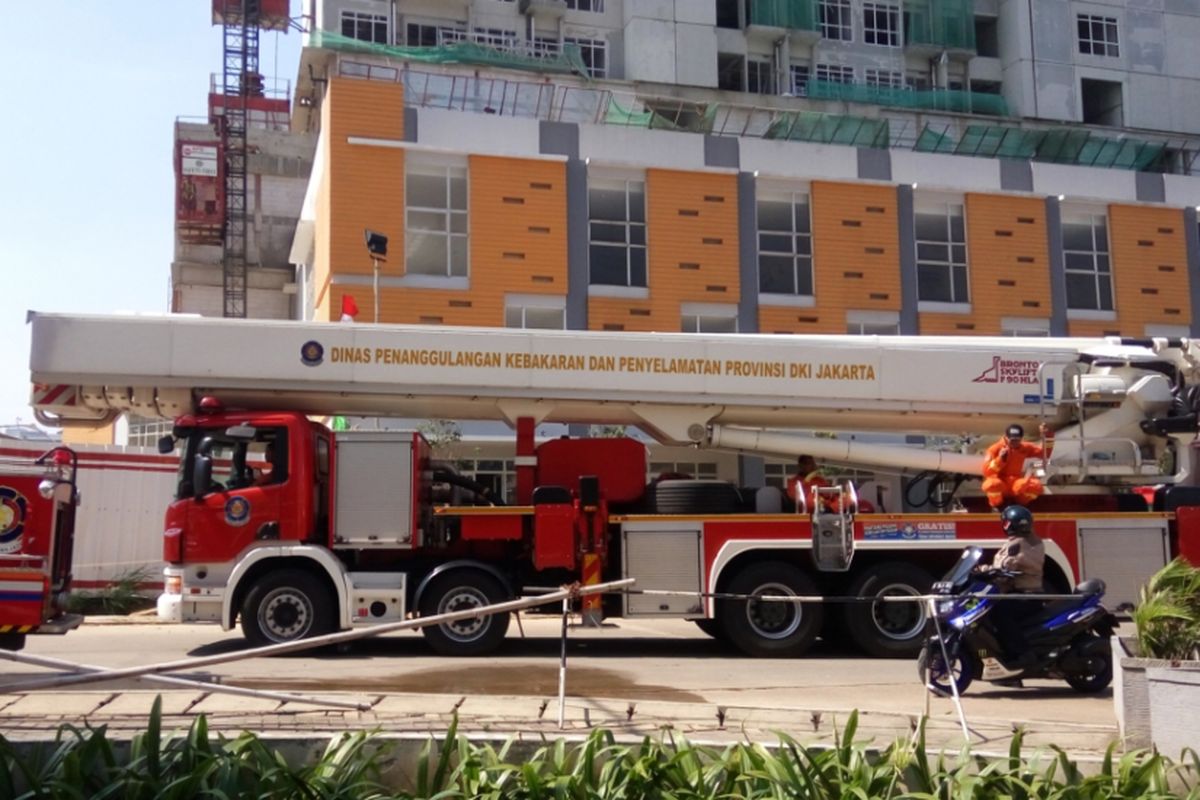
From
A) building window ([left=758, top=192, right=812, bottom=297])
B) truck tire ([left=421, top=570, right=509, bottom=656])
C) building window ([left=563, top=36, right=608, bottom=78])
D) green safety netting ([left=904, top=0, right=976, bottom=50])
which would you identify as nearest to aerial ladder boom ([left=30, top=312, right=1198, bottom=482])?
truck tire ([left=421, top=570, right=509, bottom=656])

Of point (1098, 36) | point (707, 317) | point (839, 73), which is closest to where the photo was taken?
point (707, 317)

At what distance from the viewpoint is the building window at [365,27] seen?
46.9 meters

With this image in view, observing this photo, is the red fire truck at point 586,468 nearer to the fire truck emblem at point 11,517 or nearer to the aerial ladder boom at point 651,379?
the aerial ladder boom at point 651,379

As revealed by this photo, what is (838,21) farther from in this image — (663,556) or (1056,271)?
(663,556)

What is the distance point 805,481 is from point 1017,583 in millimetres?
3576

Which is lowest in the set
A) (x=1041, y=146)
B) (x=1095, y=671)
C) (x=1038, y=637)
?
(x=1095, y=671)

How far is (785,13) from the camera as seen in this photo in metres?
51.5

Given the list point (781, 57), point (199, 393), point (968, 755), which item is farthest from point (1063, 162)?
point (968, 755)

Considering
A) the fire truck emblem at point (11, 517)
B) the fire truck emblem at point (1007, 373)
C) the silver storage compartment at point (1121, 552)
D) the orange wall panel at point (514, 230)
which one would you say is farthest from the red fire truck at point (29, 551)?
the orange wall panel at point (514, 230)

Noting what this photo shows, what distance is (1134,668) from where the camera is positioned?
736 centimetres

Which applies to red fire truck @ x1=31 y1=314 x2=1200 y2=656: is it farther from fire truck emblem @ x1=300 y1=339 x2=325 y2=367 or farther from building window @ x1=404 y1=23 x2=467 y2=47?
building window @ x1=404 y1=23 x2=467 y2=47

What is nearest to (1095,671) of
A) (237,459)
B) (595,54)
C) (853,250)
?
(237,459)

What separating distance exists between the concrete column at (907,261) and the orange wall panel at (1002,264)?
1.83 ft

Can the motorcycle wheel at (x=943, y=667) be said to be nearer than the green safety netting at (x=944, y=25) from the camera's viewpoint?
Yes
